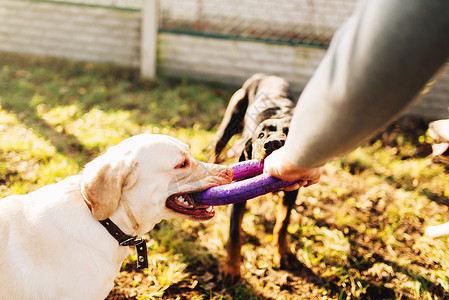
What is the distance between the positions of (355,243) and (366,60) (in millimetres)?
2562

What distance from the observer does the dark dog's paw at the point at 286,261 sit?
2934 mm

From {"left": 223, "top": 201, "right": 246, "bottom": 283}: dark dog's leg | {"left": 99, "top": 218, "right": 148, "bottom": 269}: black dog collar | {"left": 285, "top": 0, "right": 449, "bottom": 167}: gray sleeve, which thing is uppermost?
{"left": 285, "top": 0, "right": 449, "bottom": 167}: gray sleeve

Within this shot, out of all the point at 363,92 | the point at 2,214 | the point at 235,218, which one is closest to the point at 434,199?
the point at 235,218

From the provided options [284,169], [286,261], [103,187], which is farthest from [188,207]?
[286,261]

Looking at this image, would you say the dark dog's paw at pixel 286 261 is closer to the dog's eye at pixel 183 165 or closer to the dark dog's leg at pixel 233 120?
the dark dog's leg at pixel 233 120

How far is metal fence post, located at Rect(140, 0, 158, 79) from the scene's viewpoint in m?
5.68

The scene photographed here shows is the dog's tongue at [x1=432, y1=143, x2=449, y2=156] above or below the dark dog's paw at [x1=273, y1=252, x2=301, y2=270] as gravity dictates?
above

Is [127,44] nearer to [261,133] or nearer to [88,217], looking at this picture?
[261,133]

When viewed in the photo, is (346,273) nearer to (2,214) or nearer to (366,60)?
(366,60)

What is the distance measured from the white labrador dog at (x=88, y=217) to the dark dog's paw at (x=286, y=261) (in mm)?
1202

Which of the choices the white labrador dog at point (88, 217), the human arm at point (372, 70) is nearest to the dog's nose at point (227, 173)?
the white labrador dog at point (88, 217)

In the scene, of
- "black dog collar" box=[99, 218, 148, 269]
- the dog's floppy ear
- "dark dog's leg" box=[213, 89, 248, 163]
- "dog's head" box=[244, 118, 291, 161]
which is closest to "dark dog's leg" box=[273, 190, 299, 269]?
"dog's head" box=[244, 118, 291, 161]

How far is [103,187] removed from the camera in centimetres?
183

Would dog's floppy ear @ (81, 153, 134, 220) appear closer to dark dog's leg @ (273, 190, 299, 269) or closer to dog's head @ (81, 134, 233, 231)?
dog's head @ (81, 134, 233, 231)
